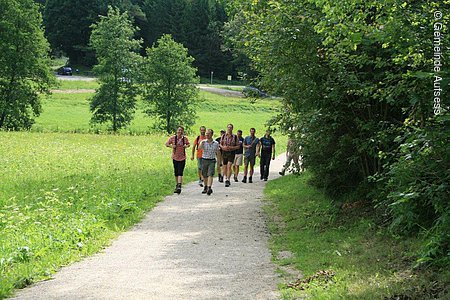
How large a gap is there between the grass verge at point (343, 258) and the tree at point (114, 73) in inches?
1777

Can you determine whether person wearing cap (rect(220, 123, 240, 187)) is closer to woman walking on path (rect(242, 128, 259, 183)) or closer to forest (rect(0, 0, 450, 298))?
woman walking on path (rect(242, 128, 259, 183))

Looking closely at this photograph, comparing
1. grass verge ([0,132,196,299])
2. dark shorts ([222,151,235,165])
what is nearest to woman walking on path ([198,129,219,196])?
grass verge ([0,132,196,299])

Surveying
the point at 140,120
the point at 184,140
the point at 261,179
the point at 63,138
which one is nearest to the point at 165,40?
the point at 140,120

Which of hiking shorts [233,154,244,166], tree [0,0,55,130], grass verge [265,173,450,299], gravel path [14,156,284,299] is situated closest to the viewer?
grass verge [265,173,450,299]

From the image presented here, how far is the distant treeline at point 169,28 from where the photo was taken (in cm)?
10381

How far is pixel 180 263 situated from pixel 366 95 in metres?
3.88

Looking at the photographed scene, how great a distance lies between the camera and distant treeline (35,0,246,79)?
341 ft

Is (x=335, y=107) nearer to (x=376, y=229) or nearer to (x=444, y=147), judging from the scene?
(x=376, y=229)

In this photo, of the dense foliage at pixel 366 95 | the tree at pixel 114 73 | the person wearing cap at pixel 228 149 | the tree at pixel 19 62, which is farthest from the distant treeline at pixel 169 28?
the dense foliage at pixel 366 95

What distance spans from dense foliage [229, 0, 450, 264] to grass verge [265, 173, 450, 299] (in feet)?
1.19

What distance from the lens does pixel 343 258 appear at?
9.30 meters

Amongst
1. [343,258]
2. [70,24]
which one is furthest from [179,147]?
[70,24]

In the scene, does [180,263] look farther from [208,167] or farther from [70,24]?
[70,24]

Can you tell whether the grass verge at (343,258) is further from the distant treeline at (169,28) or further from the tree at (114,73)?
the distant treeline at (169,28)
